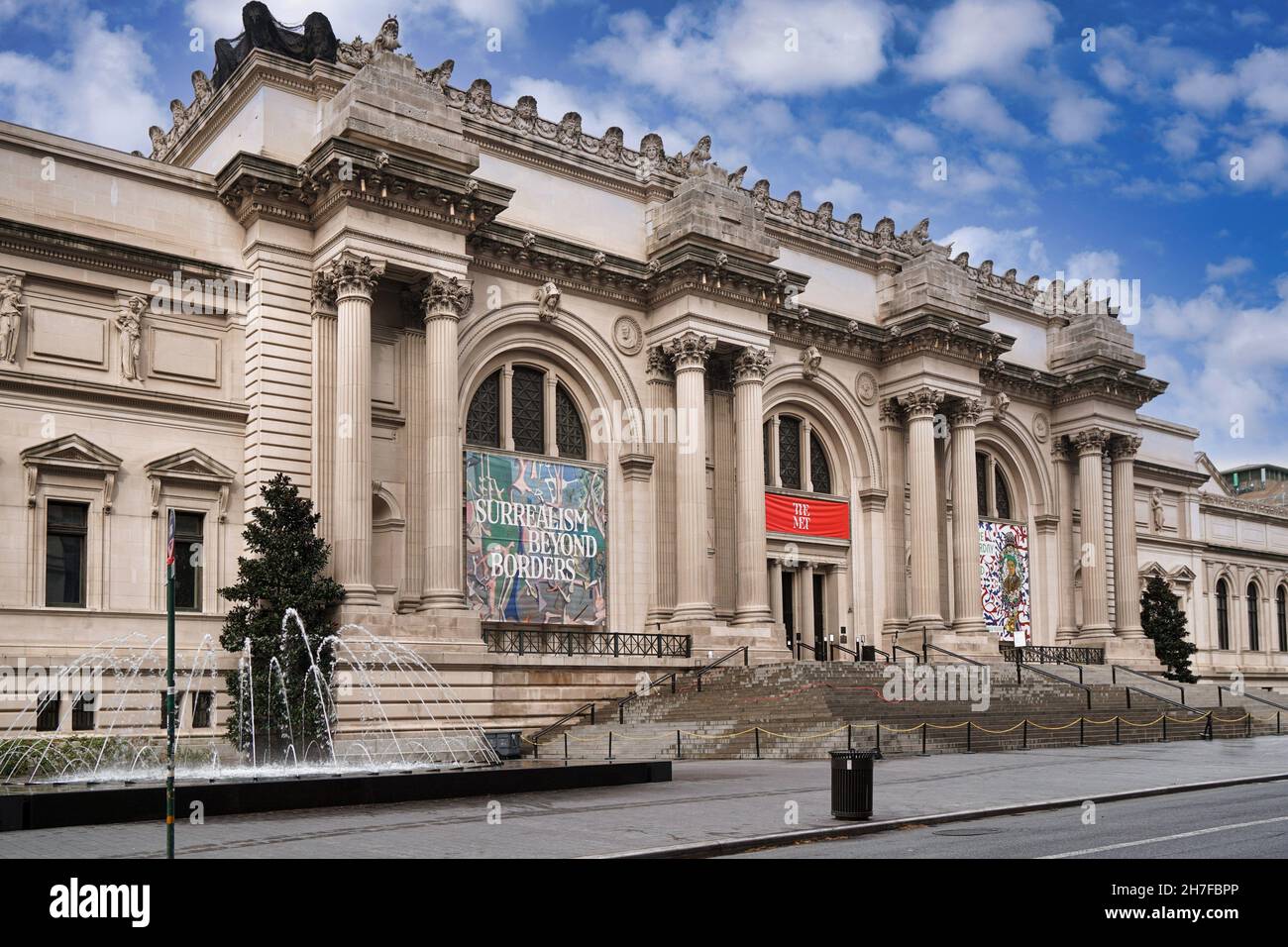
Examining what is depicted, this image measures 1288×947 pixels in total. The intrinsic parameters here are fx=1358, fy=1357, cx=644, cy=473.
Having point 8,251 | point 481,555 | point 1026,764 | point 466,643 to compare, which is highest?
point 8,251

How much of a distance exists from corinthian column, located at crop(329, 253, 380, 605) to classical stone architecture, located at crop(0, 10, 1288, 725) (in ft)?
0.29

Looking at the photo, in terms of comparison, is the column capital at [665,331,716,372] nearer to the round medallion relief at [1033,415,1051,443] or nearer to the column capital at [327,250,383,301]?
the column capital at [327,250,383,301]

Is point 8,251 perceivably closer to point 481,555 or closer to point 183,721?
point 183,721

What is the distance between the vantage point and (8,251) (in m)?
32.3

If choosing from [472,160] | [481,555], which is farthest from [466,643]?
[472,160]

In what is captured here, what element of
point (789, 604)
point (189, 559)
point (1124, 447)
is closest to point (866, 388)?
point (789, 604)

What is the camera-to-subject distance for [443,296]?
36.6m

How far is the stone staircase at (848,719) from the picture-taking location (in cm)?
3266

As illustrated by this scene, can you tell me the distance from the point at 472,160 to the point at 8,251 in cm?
1184

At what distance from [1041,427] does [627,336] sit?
23551 mm

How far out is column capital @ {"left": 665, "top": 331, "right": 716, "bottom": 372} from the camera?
4272cm
